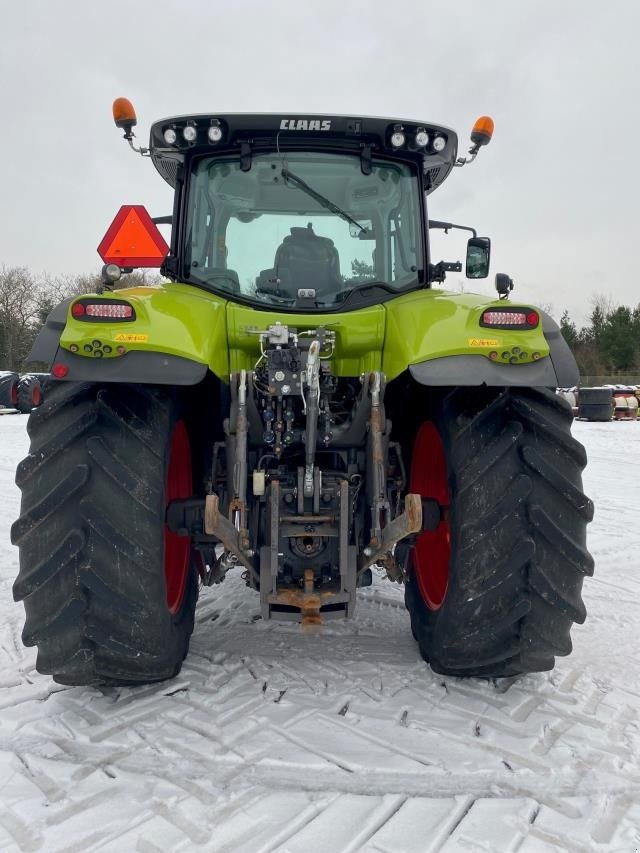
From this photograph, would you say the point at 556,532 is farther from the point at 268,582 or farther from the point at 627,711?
the point at 268,582

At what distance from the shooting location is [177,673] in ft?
8.68

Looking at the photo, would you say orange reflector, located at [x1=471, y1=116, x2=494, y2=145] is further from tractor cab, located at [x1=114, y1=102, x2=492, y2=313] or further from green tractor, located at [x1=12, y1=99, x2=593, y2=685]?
green tractor, located at [x1=12, y1=99, x2=593, y2=685]

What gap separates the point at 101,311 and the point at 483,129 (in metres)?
2.12

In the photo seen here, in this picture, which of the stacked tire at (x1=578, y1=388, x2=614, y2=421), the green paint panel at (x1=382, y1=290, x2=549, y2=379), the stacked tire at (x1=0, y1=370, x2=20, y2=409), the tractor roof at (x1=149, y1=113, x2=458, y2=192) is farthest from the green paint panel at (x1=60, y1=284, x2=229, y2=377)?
the stacked tire at (x1=0, y1=370, x2=20, y2=409)

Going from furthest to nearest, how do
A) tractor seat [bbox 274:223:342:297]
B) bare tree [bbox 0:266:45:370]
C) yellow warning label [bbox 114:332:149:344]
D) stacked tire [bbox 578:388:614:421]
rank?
1. bare tree [bbox 0:266:45:370]
2. stacked tire [bbox 578:388:614:421]
3. tractor seat [bbox 274:223:342:297]
4. yellow warning label [bbox 114:332:149:344]

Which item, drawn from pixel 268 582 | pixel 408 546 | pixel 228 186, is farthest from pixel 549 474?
pixel 228 186

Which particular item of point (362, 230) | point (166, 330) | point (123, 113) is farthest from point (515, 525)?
point (123, 113)

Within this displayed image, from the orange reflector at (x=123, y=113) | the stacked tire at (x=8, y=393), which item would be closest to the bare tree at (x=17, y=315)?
the stacked tire at (x=8, y=393)

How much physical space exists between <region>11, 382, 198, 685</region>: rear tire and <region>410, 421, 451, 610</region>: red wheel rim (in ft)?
3.74

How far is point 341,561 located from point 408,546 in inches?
16.9

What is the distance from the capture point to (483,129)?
3.13 m

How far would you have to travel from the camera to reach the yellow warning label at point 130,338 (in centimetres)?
210

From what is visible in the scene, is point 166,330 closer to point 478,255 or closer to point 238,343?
point 238,343

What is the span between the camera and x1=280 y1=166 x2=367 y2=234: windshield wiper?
2928mm
